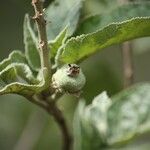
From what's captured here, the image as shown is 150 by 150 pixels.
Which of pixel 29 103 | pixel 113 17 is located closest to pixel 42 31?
pixel 113 17

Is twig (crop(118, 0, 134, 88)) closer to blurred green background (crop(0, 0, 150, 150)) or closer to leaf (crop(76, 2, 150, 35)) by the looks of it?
blurred green background (crop(0, 0, 150, 150))

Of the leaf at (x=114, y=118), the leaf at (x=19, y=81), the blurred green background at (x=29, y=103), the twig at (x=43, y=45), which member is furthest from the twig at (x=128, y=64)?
the leaf at (x=19, y=81)

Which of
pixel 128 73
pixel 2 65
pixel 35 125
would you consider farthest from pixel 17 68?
pixel 35 125

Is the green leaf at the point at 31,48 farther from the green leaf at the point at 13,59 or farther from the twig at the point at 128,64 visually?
the twig at the point at 128,64

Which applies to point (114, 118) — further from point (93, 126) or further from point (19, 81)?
point (19, 81)

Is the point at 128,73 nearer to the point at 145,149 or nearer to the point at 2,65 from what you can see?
the point at 145,149

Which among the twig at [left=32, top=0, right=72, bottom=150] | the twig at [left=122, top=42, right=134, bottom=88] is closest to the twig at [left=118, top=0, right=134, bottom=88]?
the twig at [left=122, top=42, right=134, bottom=88]
